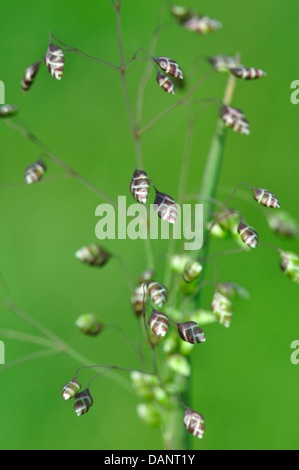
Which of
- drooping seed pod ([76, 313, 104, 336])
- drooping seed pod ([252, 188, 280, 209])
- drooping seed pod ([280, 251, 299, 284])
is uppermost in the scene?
drooping seed pod ([252, 188, 280, 209])

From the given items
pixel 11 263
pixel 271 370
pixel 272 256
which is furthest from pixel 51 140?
pixel 271 370

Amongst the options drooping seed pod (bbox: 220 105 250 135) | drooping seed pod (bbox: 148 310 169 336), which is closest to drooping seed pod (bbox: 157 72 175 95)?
drooping seed pod (bbox: 220 105 250 135)

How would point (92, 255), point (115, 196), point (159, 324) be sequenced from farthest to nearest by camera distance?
point (115, 196), point (92, 255), point (159, 324)

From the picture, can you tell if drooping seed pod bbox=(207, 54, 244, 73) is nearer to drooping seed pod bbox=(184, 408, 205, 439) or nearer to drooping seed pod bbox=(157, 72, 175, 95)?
drooping seed pod bbox=(157, 72, 175, 95)

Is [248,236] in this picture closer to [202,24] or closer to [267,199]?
[267,199]

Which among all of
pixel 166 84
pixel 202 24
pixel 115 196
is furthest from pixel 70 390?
pixel 115 196

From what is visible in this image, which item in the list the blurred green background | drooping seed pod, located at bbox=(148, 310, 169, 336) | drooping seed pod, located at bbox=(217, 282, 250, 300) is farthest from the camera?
the blurred green background

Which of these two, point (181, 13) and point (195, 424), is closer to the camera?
point (195, 424)
